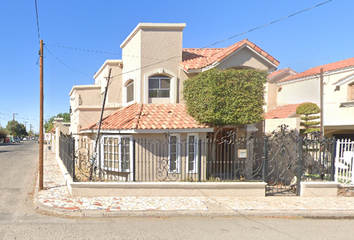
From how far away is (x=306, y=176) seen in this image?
10.5 metres

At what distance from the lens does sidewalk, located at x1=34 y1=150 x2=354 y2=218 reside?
7.12m

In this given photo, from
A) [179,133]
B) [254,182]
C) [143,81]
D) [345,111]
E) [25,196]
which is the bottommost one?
[25,196]

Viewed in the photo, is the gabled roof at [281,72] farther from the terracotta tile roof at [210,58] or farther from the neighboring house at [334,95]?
the terracotta tile roof at [210,58]

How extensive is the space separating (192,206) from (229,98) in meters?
4.77

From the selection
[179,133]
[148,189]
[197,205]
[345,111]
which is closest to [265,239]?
[197,205]

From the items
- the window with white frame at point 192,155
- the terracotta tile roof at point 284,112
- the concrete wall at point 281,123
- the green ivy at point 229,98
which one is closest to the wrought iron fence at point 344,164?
the concrete wall at point 281,123

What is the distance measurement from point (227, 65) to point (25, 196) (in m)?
9.89

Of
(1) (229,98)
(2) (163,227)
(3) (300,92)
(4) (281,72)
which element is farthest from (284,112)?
(2) (163,227)

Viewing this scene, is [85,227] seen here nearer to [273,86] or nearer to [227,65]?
[227,65]

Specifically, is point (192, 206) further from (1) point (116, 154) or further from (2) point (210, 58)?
(2) point (210, 58)

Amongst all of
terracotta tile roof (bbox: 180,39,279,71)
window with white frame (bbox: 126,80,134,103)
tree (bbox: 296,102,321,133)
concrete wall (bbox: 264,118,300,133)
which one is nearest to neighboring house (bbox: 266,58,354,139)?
tree (bbox: 296,102,321,133)

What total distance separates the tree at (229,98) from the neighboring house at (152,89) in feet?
2.16

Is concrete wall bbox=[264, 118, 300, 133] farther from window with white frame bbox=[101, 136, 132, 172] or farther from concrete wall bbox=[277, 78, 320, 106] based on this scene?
concrete wall bbox=[277, 78, 320, 106]

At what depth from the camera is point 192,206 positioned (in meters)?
7.66
